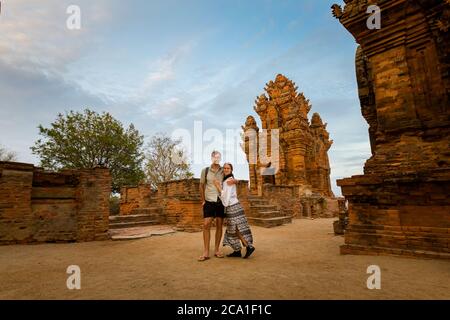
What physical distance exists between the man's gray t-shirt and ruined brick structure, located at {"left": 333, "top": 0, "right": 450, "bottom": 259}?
2.27 meters

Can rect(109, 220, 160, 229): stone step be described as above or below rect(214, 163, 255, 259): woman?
below

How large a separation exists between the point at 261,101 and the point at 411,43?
17.5m

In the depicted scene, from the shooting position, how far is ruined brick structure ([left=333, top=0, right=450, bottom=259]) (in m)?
3.49

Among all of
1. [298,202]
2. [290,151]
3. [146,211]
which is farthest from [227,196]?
[290,151]

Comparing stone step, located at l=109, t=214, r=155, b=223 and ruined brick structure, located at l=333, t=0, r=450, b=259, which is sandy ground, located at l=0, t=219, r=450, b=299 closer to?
ruined brick structure, located at l=333, t=0, r=450, b=259

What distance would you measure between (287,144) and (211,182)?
16.0 metres

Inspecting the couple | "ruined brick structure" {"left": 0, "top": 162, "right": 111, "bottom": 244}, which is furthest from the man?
"ruined brick structure" {"left": 0, "top": 162, "right": 111, "bottom": 244}

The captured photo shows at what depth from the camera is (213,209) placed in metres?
4.01

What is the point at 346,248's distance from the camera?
4008 mm

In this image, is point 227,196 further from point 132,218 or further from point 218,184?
point 132,218

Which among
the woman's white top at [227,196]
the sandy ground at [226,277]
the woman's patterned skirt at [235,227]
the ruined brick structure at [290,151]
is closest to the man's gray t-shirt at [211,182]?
the woman's white top at [227,196]

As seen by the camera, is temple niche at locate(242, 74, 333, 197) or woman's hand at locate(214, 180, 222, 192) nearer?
woman's hand at locate(214, 180, 222, 192)

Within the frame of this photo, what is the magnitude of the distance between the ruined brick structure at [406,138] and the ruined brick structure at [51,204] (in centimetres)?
631
